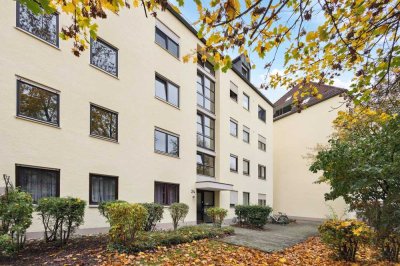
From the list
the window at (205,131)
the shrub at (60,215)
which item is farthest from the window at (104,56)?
the window at (205,131)

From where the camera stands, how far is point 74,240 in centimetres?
904

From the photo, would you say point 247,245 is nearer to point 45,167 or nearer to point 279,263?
point 279,263

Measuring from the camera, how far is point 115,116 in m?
13.1

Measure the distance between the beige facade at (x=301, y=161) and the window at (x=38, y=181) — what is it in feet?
71.2

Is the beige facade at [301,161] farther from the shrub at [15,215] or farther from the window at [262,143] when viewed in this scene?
the shrub at [15,215]

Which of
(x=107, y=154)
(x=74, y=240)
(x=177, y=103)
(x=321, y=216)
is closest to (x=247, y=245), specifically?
(x=74, y=240)

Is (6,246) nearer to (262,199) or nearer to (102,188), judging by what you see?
(102,188)

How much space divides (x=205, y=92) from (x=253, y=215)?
8471 mm

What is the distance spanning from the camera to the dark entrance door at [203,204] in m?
18.8

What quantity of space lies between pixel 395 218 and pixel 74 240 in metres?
8.28

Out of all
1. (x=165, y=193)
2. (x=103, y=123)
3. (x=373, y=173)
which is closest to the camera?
(x=373, y=173)

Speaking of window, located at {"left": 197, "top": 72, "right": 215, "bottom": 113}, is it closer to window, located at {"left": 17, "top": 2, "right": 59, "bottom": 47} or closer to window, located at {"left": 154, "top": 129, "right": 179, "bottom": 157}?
window, located at {"left": 154, "top": 129, "right": 179, "bottom": 157}

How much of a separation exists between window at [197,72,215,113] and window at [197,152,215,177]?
3.21m

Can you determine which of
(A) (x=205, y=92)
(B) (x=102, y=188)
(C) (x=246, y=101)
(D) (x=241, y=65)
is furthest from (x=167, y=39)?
(D) (x=241, y=65)
